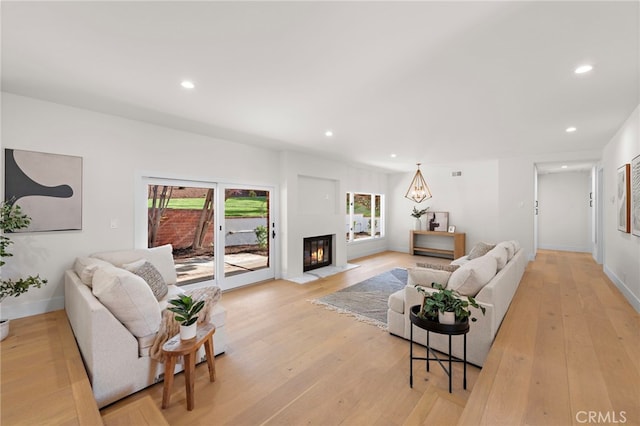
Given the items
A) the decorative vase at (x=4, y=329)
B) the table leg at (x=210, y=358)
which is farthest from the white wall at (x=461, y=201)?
the decorative vase at (x=4, y=329)

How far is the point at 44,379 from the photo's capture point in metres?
1.87

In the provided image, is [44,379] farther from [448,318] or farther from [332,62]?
[332,62]

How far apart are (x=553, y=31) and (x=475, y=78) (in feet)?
2.13

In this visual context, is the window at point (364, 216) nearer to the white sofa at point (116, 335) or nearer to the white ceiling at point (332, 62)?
the white ceiling at point (332, 62)

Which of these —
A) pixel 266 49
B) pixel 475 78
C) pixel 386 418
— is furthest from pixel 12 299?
pixel 475 78

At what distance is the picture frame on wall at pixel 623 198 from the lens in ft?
11.2

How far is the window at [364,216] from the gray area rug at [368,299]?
228cm

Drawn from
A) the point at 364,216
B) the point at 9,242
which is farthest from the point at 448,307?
the point at 364,216

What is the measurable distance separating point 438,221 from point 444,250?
0.82 meters

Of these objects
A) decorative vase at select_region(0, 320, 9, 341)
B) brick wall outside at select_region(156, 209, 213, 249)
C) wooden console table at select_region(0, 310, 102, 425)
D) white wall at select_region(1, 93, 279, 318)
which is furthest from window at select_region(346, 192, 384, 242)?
decorative vase at select_region(0, 320, 9, 341)

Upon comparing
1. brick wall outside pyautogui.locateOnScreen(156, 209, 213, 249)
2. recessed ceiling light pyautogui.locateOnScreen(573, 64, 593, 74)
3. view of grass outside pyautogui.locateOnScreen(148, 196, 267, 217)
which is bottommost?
brick wall outside pyautogui.locateOnScreen(156, 209, 213, 249)

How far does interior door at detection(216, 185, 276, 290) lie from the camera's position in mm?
4473

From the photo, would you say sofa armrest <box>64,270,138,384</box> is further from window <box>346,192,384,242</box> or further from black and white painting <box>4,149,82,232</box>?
window <box>346,192,384,242</box>

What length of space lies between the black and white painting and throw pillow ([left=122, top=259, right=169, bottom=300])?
1.01 metres
